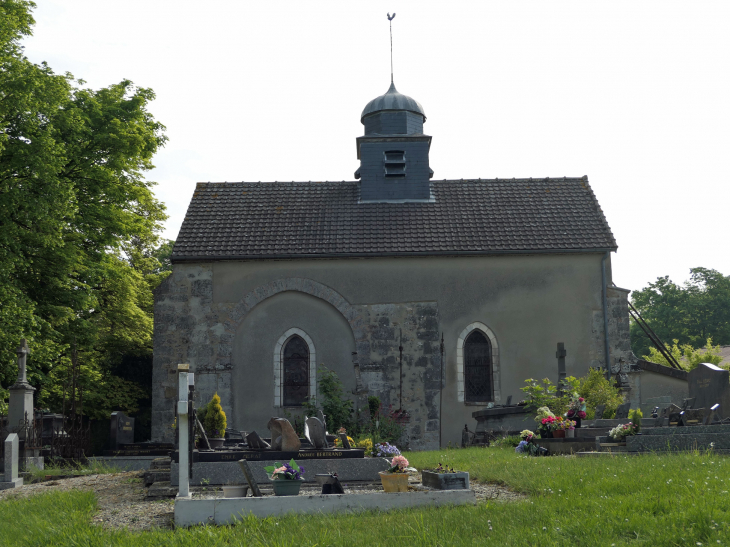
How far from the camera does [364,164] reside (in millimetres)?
22188

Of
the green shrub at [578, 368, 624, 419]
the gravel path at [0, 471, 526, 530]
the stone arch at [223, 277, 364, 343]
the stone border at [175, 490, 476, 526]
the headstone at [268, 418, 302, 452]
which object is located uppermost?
the stone arch at [223, 277, 364, 343]

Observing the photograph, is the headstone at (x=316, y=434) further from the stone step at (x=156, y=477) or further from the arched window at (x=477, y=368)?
the arched window at (x=477, y=368)

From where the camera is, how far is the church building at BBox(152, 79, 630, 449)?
18.8m

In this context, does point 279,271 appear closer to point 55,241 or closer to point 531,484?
point 55,241

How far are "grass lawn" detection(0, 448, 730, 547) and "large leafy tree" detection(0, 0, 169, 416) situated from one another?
28.8 feet

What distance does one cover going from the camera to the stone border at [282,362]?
18.9m

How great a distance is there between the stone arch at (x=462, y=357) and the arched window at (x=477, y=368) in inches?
5.7

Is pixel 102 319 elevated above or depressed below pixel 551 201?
below

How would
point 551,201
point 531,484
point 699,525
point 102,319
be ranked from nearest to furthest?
1. point 699,525
2. point 531,484
3. point 551,201
4. point 102,319

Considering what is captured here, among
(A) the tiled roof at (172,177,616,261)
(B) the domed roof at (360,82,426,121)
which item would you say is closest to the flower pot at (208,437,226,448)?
(A) the tiled roof at (172,177,616,261)

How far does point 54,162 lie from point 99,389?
11205 mm

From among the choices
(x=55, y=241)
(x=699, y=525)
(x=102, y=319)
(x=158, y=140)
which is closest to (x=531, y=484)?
(x=699, y=525)

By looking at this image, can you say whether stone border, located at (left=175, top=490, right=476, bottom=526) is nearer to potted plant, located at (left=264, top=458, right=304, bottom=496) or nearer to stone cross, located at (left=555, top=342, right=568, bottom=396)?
potted plant, located at (left=264, top=458, right=304, bottom=496)

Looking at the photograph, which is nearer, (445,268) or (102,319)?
(445,268)
